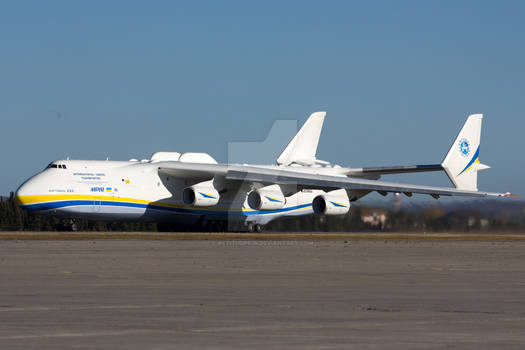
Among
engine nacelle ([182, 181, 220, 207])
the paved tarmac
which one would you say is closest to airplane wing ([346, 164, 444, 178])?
engine nacelle ([182, 181, 220, 207])

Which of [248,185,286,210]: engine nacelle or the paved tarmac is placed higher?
the paved tarmac

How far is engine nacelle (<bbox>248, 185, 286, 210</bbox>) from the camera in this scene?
44.3 m

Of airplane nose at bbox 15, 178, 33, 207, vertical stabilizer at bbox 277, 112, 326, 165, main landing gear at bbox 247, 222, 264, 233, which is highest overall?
vertical stabilizer at bbox 277, 112, 326, 165

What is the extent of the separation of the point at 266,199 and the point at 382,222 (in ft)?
17.4

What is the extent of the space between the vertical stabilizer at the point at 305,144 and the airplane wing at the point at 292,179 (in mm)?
8135

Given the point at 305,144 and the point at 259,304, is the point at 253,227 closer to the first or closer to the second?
the point at 305,144

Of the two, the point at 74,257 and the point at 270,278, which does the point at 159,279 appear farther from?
the point at 74,257

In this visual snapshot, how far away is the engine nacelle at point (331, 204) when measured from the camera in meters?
44.0

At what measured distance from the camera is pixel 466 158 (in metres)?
50.2

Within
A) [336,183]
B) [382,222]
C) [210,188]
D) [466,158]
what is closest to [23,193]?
[210,188]

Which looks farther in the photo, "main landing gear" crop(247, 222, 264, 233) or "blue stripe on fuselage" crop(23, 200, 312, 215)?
"main landing gear" crop(247, 222, 264, 233)

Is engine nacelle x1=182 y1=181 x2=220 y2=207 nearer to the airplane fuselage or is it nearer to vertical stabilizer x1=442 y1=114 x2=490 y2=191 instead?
the airplane fuselage

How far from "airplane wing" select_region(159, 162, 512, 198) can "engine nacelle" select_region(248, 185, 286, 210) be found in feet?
2.38

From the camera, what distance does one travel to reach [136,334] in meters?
8.35
